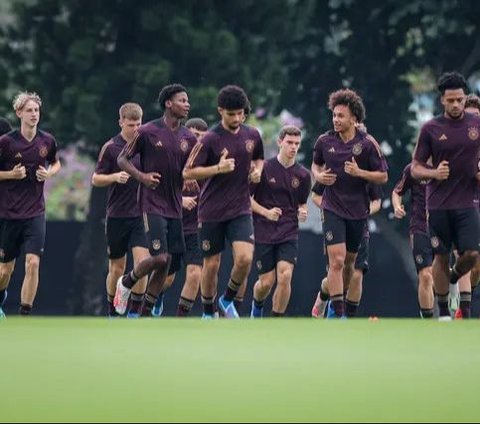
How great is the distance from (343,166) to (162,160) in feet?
6.35

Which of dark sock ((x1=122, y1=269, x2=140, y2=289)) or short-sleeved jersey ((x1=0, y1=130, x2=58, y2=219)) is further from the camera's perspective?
short-sleeved jersey ((x1=0, y1=130, x2=58, y2=219))

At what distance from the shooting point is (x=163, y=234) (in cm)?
2106

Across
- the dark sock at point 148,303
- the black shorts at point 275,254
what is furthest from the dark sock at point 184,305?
the dark sock at point 148,303

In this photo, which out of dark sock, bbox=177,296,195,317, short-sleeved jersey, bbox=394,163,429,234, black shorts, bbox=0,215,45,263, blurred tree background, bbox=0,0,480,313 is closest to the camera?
black shorts, bbox=0,215,45,263

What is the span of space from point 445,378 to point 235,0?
2757 cm

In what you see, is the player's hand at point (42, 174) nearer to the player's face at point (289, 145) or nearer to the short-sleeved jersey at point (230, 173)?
the short-sleeved jersey at point (230, 173)

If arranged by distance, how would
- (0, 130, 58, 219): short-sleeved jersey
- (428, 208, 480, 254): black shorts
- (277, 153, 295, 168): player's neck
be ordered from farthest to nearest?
(277, 153, 295, 168): player's neck → (0, 130, 58, 219): short-sleeved jersey → (428, 208, 480, 254): black shorts

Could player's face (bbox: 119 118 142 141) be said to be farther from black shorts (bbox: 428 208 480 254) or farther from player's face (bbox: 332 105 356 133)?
black shorts (bbox: 428 208 480 254)

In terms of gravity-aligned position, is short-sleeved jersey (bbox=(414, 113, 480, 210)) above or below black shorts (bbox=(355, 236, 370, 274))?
above

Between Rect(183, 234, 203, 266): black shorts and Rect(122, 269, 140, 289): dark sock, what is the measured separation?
2156 millimetres

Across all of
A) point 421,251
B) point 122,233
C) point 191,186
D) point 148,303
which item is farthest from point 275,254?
point 148,303

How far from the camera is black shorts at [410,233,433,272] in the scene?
2370cm

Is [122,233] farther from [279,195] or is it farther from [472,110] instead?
[472,110]

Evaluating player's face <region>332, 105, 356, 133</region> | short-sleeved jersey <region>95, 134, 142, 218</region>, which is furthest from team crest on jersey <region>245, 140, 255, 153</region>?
short-sleeved jersey <region>95, 134, 142, 218</region>
